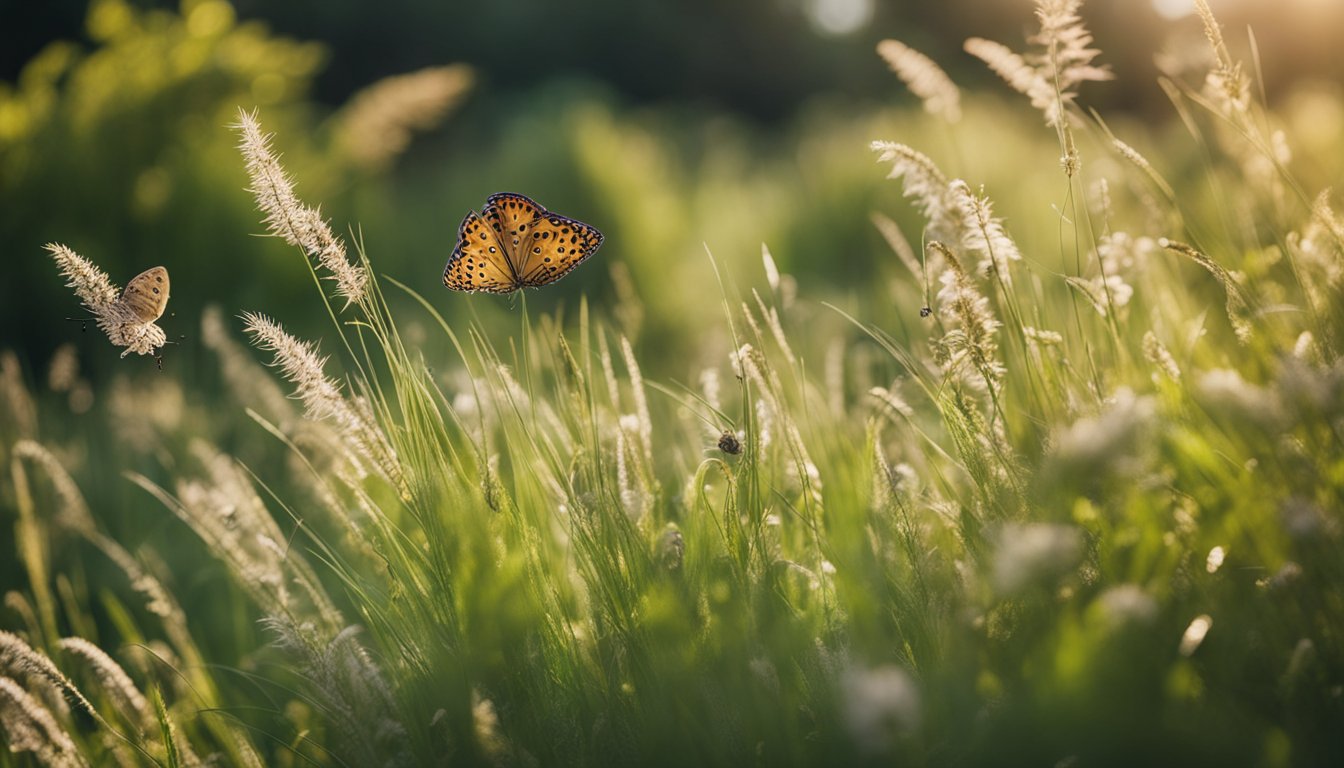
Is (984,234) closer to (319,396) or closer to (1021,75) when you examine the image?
(1021,75)

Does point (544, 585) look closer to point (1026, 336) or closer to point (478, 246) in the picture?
point (478, 246)

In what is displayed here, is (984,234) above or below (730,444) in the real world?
above

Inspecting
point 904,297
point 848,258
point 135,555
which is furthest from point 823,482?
point 848,258

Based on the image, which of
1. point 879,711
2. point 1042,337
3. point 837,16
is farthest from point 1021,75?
point 837,16

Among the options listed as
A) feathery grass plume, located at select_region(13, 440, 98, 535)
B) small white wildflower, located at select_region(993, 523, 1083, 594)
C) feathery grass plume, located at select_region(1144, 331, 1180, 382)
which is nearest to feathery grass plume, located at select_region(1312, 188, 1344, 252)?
feathery grass plume, located at select_region(1144, 331, 1180, 382)

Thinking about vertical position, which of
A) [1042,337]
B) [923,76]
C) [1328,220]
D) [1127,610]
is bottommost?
[1127,610]

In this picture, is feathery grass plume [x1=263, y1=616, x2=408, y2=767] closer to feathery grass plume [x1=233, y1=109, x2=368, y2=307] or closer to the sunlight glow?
feathery grass plume [x1=233, y1=109, x2=368, y2=307]

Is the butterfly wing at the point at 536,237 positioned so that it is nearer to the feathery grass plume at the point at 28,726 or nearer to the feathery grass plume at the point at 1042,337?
the feathery grass plume at the point at 1042,337
